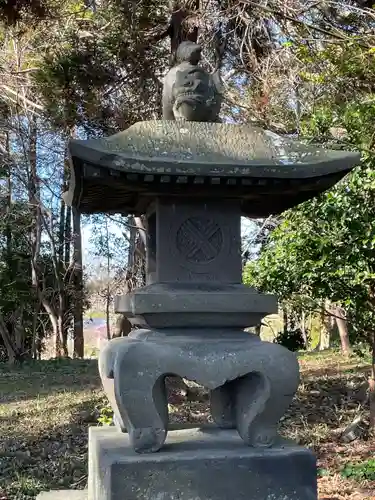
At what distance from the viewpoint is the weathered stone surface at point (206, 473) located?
353 centimetres

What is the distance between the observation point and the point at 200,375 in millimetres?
3713

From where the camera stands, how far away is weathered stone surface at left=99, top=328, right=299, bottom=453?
3.64 m

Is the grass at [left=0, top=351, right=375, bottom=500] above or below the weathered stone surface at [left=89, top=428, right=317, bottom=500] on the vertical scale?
below

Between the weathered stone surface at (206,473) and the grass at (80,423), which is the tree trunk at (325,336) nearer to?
the grass at (80,423)

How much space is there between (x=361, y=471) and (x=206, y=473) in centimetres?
Result: 290

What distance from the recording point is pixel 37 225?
15.4 m

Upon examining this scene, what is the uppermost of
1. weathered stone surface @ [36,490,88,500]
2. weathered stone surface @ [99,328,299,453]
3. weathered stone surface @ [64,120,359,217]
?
weathered stone surface @ [64,120,359,217]

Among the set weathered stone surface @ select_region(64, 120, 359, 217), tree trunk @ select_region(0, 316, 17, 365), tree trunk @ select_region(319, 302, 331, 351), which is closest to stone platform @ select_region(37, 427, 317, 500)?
weathered stone surface @ select_region(64, 120, 359, 217)

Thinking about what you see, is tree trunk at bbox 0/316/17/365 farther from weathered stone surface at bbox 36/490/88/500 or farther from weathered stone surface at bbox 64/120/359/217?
weathered stone surface at bbox 64/120/359/217

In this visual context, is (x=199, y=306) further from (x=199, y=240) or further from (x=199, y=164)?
(x=199, y=164)

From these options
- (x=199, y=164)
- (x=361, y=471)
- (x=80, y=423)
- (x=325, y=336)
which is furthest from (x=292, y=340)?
(x=199, y=164)

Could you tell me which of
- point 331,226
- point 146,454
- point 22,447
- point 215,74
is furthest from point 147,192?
point 22,447

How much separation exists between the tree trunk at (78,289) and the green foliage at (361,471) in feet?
38.2

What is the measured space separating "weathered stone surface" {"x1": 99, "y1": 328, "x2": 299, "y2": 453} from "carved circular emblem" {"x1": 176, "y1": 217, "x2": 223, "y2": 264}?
520 mm
